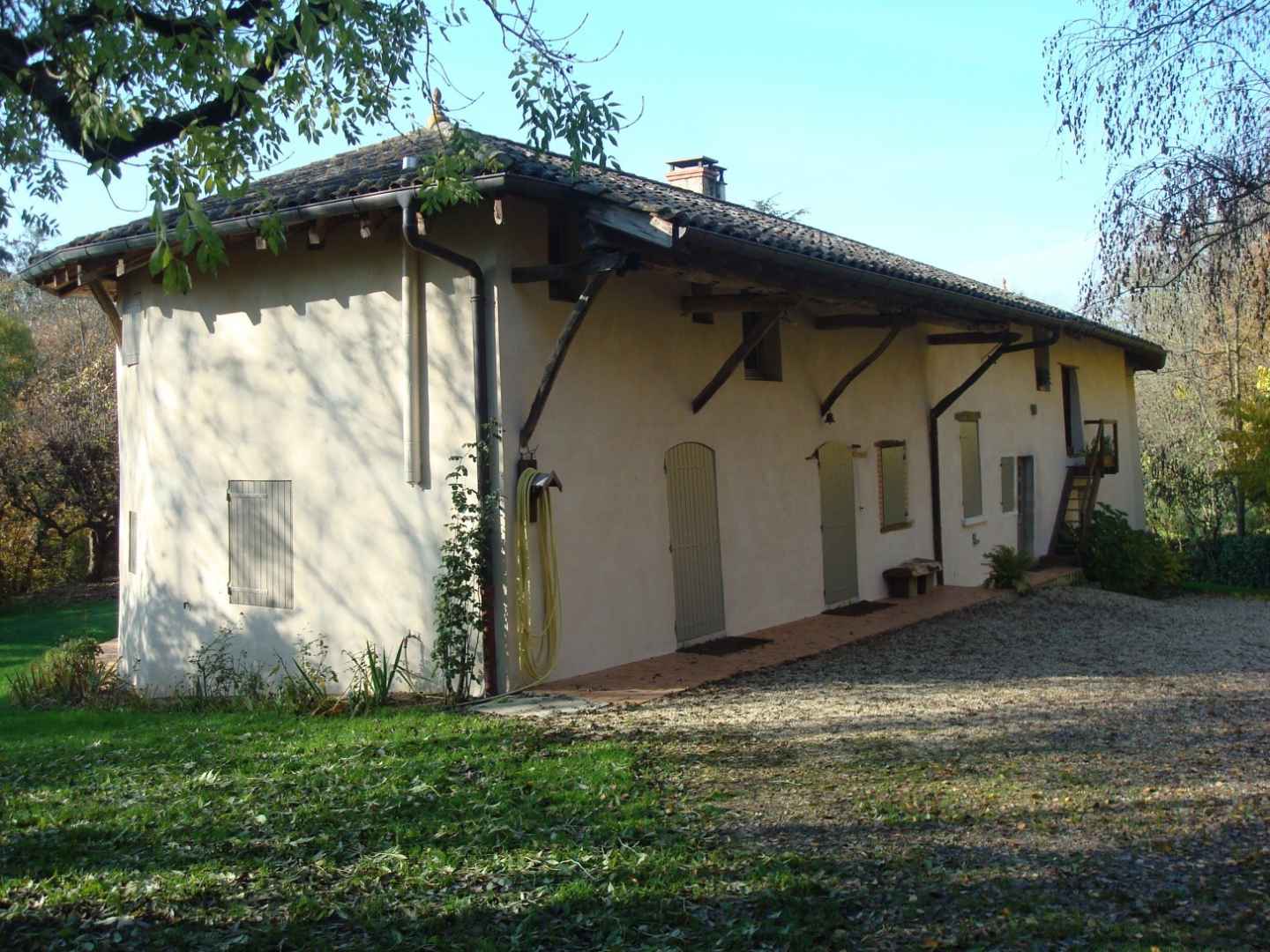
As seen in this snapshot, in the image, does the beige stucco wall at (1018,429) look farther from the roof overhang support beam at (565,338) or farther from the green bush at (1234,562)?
the roof overhang support beam at (565,338)

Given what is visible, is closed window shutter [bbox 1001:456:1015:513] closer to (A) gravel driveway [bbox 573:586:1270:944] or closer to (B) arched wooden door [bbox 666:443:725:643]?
(A) gravel driveway [bbox 573:586:1270:944]

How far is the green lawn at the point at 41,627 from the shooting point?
580 inches

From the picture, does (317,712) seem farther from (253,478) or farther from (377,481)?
(253,478)

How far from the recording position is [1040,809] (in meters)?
5.46

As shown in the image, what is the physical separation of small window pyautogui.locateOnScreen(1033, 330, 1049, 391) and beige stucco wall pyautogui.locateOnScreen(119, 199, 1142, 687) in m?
7.11

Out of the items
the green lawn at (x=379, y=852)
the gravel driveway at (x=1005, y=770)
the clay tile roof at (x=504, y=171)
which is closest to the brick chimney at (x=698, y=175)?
the clay tile roof at (x=504, y=171)

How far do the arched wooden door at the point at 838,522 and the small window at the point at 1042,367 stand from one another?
5.86 metres

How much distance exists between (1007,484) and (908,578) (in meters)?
4.97

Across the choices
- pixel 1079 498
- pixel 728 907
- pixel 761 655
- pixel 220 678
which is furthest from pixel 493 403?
pixel 1079 498

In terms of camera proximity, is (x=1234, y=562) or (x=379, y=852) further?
(x=1234, y=562)

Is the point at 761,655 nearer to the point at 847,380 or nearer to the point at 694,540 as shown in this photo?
the point at 694,540

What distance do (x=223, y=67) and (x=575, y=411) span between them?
4.27 m

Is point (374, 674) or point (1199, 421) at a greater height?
point (1199, 421)

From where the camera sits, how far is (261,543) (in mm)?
9906
